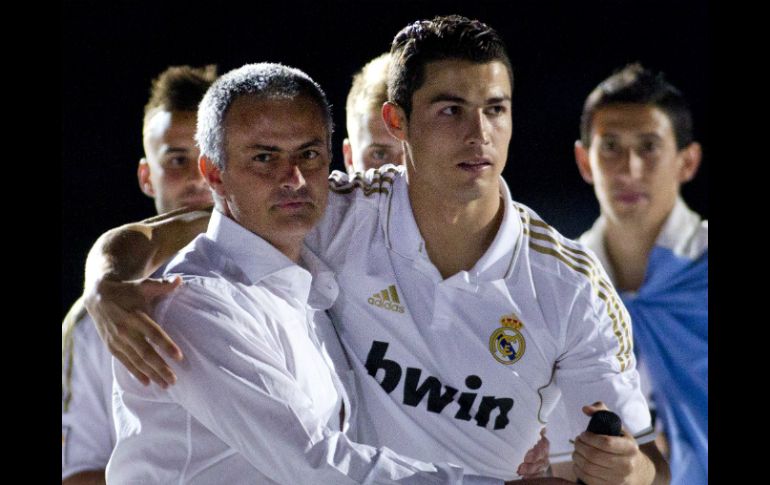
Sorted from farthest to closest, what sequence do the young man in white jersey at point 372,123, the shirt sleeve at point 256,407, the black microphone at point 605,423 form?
the young man in white jersey at point 372,123
the black microphone at point 605,423
the shirt sleeve at point 256,407

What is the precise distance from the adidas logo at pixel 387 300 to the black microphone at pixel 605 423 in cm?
40

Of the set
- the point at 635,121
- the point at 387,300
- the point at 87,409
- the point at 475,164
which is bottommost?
the point at 87,409

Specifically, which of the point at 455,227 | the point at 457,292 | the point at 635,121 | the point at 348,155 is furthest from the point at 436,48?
the point at 635,121

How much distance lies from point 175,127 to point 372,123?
18.5 inches

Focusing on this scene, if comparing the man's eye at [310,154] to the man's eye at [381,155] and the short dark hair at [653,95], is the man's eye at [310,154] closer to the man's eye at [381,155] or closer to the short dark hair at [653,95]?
the man's eye at [381,155]

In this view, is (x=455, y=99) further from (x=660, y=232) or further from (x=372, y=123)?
(x=660, y=232)

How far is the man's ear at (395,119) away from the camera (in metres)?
1.59

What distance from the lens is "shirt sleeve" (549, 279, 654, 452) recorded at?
153cm

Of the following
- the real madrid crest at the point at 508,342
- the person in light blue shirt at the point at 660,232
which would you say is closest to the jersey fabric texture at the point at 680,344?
the person in light blue shirt at the point at 660,232

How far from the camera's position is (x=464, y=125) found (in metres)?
1.49

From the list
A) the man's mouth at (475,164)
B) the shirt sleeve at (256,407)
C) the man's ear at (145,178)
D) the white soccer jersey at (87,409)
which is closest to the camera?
the shirt sleeve at (256,407)

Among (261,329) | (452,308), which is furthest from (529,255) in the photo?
(261,329)

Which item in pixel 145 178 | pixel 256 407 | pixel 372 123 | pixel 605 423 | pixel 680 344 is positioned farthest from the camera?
pixel 680 344

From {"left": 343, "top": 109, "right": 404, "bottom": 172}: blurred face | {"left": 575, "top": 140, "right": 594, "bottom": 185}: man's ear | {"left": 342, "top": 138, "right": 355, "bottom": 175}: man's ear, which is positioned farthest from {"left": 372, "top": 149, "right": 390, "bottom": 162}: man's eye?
{"left": 575, "top": 140, "right": 594, "bottom": 185}: man's ear
